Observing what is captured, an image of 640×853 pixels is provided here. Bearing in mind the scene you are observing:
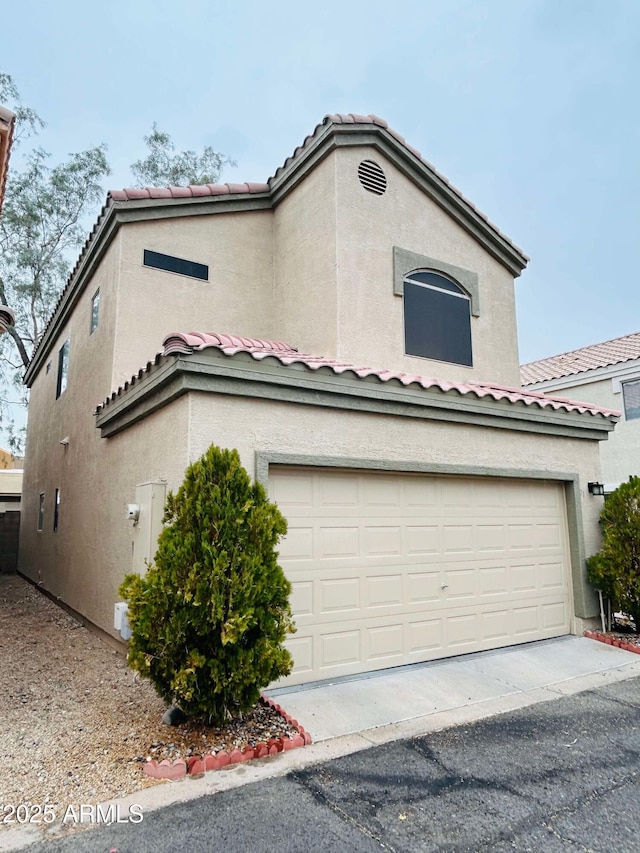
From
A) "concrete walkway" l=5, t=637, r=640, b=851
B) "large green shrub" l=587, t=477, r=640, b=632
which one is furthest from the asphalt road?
"large green shrub" l=587, t=477, r=640, b=632

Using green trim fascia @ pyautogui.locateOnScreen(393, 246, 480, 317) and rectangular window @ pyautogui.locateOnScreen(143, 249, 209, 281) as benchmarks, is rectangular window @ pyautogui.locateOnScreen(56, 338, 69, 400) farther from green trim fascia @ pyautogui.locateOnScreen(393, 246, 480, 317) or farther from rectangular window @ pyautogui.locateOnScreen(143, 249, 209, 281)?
green trim fascia @ pyautogui.locateOnScreen(393, 246, 480, 317)

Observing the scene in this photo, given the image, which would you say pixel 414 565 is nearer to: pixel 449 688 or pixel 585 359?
pixel 449 688

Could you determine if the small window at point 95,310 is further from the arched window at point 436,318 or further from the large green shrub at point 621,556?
the large green shrub at point 621,556

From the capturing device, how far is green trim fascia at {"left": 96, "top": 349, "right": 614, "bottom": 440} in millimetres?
5680

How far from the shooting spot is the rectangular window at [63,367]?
1312cm

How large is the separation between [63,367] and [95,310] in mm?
3629

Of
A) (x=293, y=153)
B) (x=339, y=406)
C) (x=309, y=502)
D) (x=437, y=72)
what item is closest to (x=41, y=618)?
(x=309, y=502)

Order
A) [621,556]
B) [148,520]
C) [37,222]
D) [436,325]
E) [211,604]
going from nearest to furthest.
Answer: [211,604], [148,520], [621,556], [436,325], [37,222]

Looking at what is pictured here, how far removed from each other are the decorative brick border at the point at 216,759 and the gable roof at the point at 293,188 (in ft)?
25.9

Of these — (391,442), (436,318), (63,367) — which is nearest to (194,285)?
(436,318)

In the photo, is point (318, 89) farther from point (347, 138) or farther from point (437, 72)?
point (347, 138)

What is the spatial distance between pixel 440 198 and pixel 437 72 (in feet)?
89.2

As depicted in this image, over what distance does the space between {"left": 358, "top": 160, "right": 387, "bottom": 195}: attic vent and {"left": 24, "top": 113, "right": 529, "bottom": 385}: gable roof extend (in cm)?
33

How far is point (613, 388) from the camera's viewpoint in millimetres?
15414
